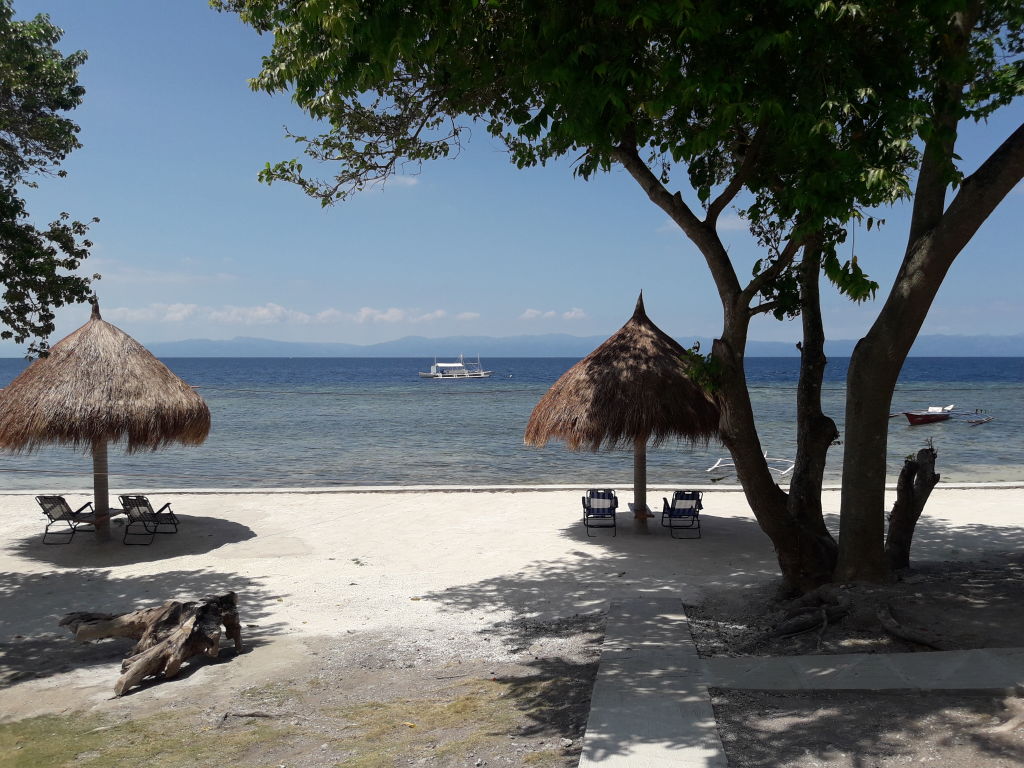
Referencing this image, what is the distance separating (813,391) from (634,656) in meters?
3.08

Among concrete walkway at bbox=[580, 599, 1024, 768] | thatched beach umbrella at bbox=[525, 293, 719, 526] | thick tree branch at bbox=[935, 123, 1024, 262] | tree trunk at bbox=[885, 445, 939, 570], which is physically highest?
thick tree branch at bbox=[935, 123, 1024, 262]

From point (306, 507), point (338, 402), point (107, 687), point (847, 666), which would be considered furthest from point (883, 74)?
point (338, 402)

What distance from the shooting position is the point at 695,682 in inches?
200

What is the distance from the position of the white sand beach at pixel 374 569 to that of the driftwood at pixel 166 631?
0.58ft

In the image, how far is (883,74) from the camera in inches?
216

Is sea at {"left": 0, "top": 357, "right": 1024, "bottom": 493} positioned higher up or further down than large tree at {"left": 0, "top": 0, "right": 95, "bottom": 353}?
further down

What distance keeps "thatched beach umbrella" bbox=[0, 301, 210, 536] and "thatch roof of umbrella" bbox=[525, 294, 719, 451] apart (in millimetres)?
5165

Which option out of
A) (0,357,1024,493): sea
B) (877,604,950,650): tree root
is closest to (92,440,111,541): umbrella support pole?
(0,357,1024,493): sea

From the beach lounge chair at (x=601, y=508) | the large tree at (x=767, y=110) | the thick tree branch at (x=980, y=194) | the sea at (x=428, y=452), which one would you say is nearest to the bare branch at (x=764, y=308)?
the large tree at (x=767, y=110)

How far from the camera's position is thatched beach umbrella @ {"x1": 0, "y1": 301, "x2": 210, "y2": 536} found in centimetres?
1001

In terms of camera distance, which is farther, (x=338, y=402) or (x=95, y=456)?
(x=338, y=402)

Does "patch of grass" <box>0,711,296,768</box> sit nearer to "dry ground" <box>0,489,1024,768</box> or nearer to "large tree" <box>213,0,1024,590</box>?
"dry ground" <box>0,489,1024,768</box>

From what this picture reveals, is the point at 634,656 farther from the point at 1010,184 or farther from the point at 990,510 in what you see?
the point at 990,510

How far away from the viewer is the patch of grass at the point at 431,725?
4324mm
